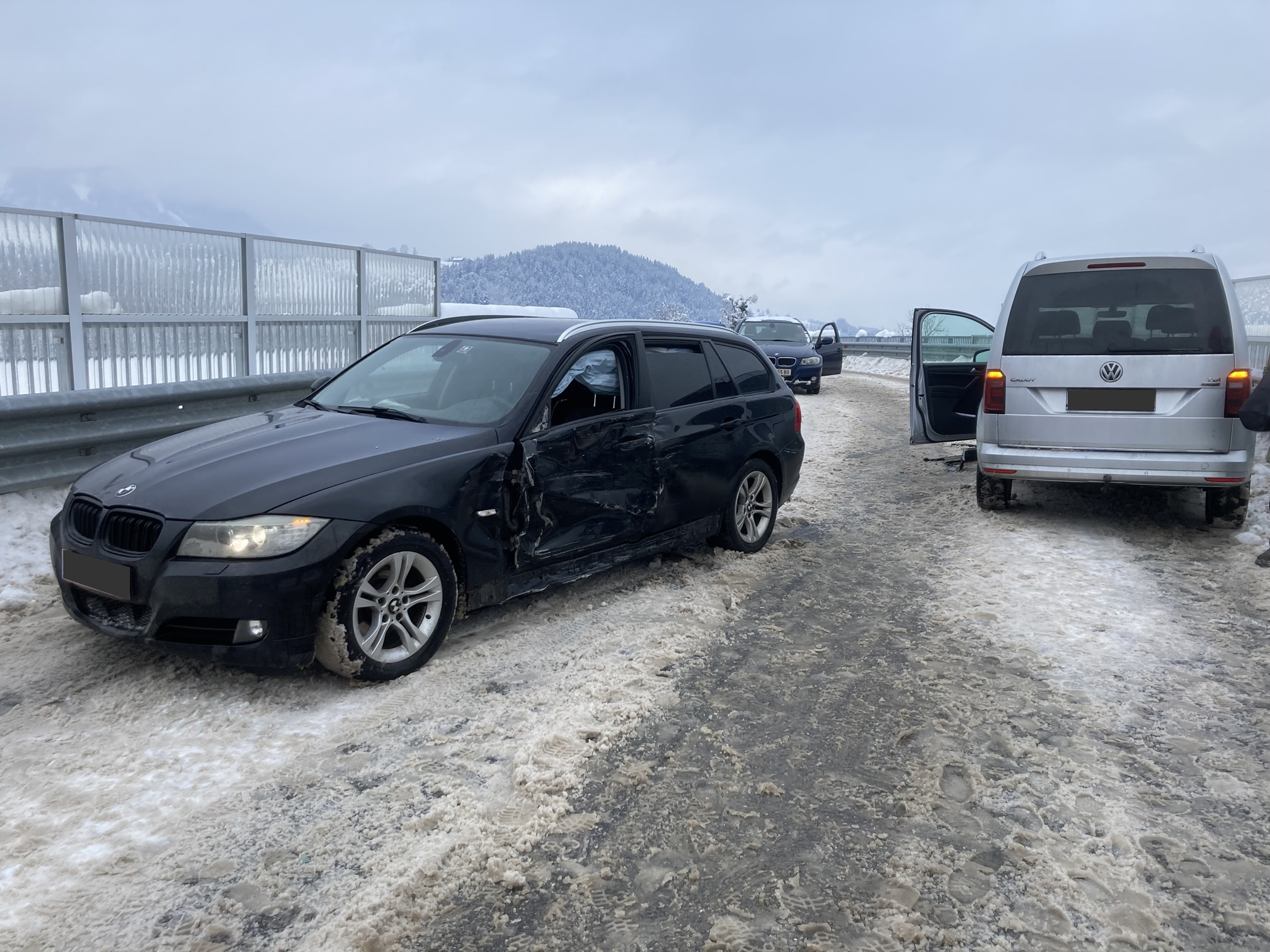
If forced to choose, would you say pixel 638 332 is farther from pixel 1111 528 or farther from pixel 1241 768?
pixel 1111 528

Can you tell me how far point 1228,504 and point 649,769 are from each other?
5897mm

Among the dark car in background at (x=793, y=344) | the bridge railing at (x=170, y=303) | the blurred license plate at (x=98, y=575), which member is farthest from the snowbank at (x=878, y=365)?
the blurred license plate at (x=98, y=575)

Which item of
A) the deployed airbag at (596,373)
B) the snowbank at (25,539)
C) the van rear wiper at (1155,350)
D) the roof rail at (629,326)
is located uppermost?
the roof rail at (629,326)

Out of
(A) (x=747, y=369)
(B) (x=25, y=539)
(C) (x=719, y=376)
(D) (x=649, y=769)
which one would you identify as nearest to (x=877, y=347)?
(A) (x=747, y=369)

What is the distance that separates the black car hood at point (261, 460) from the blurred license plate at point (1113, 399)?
4704 mm

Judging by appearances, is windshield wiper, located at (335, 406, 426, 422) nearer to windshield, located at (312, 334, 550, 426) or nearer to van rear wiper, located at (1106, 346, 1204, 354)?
windshield, located at (312, 334, 550, 426)

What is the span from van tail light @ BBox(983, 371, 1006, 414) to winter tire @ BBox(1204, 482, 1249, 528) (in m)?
1.68

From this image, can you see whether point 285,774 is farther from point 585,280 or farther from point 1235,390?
point 585,280

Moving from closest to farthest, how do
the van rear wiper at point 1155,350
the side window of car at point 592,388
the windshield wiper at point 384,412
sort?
the windshield wiper at point 384,412 → the side window of car at point 592,388 → the van rear wiper at point 1155,350

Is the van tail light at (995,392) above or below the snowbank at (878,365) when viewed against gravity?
above

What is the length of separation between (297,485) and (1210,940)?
11.5 feet

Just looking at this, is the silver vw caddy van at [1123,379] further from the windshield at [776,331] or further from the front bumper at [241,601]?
the windshield at [776,331]

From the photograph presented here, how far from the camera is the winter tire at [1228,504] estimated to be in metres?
7.19

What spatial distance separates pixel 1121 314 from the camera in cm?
708
